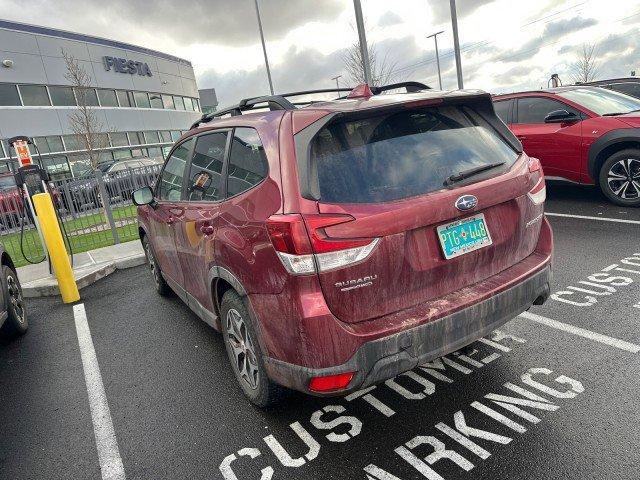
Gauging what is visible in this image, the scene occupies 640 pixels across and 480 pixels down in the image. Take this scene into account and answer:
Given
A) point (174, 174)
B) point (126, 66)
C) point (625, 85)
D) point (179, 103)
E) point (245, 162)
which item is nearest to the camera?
point (245, 162)

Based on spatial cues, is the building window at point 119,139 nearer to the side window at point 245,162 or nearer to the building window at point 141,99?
the building window at point 141,99

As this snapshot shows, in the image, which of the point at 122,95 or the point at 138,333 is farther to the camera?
the point at 122,95

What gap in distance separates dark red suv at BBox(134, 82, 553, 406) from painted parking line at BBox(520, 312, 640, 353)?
796mm

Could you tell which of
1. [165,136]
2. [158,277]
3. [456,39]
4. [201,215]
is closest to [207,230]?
[201,215]

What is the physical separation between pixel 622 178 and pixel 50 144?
1185 inches

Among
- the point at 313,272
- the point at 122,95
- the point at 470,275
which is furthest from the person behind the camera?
the point at 122,95

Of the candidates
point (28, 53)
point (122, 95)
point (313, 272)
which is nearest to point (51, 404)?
point (313, 272)

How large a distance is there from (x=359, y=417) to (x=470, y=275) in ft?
3.50

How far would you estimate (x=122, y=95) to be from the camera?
34500mm

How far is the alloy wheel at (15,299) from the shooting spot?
479cm

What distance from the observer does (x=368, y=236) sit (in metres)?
2.20

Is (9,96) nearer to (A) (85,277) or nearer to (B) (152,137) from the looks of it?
(B) (152,137)

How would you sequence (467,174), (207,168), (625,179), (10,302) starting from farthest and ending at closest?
1. (625,179)
2. (10,302)
3. (207,168)
4. (467,174)

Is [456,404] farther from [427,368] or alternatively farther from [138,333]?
[138,333]
